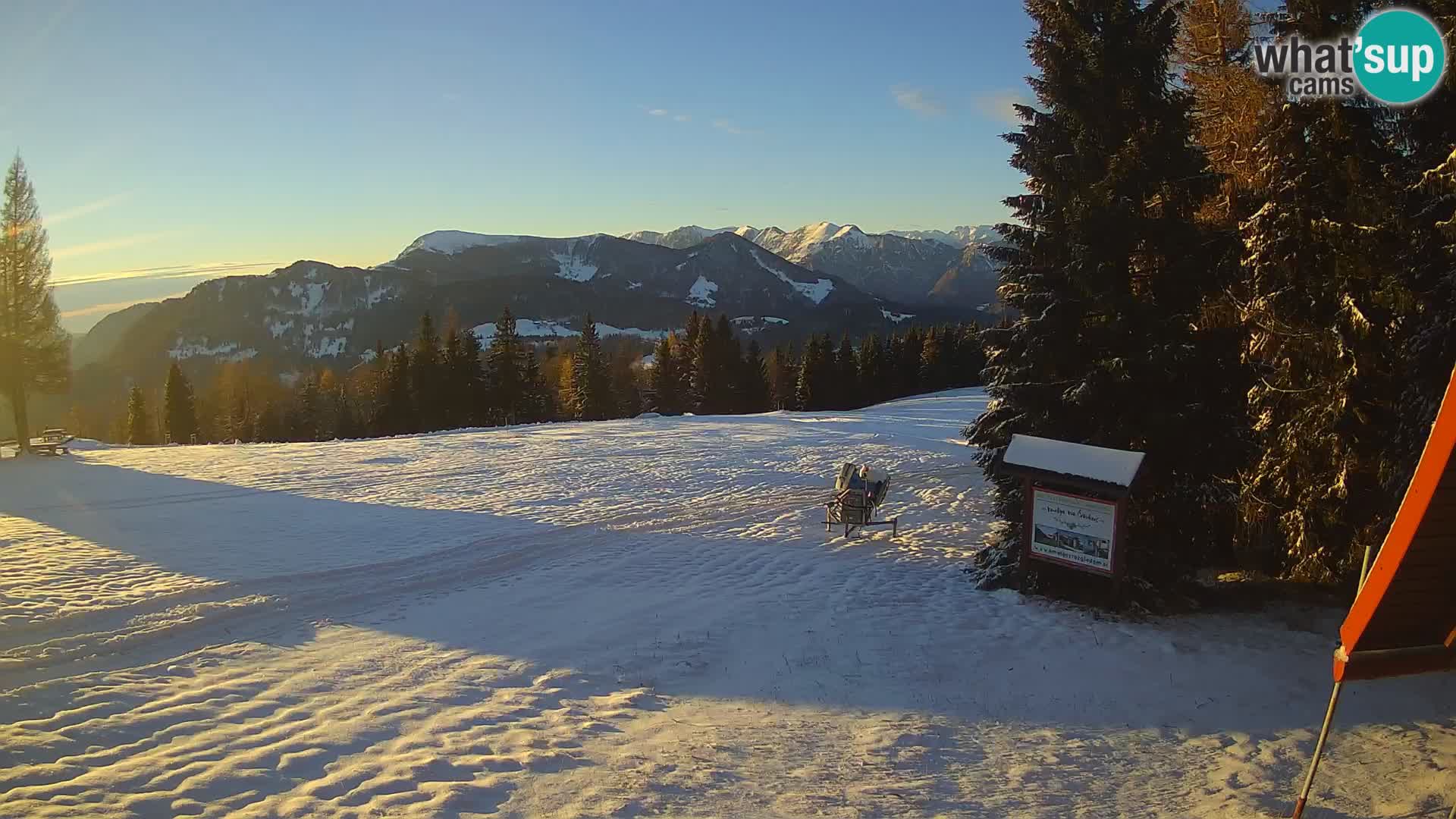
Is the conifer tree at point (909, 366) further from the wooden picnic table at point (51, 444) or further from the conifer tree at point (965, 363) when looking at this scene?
the wooden picnic table at point (51, 444)

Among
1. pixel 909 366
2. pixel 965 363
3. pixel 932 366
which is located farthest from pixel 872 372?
pixel 965 363

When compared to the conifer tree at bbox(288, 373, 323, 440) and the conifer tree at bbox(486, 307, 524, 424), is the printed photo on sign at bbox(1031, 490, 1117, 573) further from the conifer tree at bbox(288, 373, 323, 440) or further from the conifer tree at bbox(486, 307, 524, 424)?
the conifer tree at bbox(288, 373, 323, 440)

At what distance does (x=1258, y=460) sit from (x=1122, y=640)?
3279 mm

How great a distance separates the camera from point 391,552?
47.4 ft

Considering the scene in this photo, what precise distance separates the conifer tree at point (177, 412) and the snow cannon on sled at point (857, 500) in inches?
2722

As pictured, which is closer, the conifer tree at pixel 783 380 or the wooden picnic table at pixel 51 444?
the wooden picnic table at pixel 51 444

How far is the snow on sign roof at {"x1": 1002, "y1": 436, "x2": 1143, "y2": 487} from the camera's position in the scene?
11.2m

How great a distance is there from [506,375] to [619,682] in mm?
50470

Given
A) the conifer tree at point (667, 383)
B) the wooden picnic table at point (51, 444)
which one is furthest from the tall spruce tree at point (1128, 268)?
the conifer tree at point (667, 383)

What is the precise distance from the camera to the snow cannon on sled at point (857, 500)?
16.7 meters

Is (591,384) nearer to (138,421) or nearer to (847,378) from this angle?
(847,378)

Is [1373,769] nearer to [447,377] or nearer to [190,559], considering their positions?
[190,559]

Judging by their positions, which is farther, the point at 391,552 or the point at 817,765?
the point at 391,552

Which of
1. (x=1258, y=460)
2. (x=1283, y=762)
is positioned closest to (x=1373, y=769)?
(x=1283, y=762)
